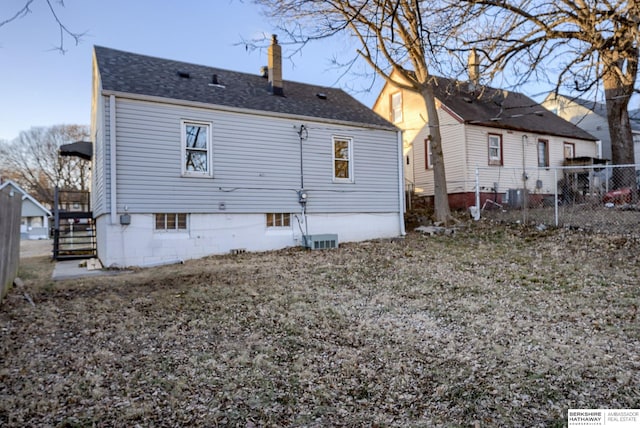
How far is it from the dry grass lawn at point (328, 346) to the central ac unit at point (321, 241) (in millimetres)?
2791

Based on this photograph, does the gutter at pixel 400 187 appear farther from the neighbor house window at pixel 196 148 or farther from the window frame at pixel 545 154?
the window frame at pixel 545 154

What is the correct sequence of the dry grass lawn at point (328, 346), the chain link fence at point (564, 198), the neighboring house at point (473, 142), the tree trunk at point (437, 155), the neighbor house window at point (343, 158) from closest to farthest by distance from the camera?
the dry grass lawn at point (328, 346) → the chain link fence at point (564, 198) → the neighbor house window at point (343, 158) → the tree trunk at point (437, 155) → the neighboring house at point (473, 142)

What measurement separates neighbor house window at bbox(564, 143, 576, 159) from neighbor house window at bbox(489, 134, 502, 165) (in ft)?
16.0

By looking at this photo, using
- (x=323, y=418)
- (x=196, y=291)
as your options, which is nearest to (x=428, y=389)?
(x=323, y=418)

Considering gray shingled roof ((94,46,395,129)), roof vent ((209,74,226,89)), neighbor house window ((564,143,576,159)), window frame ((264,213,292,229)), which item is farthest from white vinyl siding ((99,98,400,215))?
neighbor house window ((564,143,576,159))

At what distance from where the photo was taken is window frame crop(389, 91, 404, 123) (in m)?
18.9

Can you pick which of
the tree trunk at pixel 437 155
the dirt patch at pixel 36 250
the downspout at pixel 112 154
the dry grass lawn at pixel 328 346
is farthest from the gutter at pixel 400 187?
the dirt patch at pixel 36 250

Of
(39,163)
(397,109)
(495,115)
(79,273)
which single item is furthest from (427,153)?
(39,163)

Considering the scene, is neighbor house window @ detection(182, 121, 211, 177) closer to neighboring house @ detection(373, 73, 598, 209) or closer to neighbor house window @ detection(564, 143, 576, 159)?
neighboring house @ detection(373, 73, 598, 209)

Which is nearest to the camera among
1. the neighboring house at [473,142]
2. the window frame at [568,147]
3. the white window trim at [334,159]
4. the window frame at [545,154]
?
the white window trim at [334,159]

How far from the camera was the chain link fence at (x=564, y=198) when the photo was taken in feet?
36.4

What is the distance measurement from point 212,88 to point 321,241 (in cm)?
515

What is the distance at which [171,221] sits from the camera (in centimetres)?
986

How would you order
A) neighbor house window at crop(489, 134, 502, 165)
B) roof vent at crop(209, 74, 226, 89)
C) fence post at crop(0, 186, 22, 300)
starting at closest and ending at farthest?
fence post at crop(0, 186, 22, 300), roof vent at crop(209, 74, 226, 89), neighbor house window at crop(489, 134, 502, 165)
